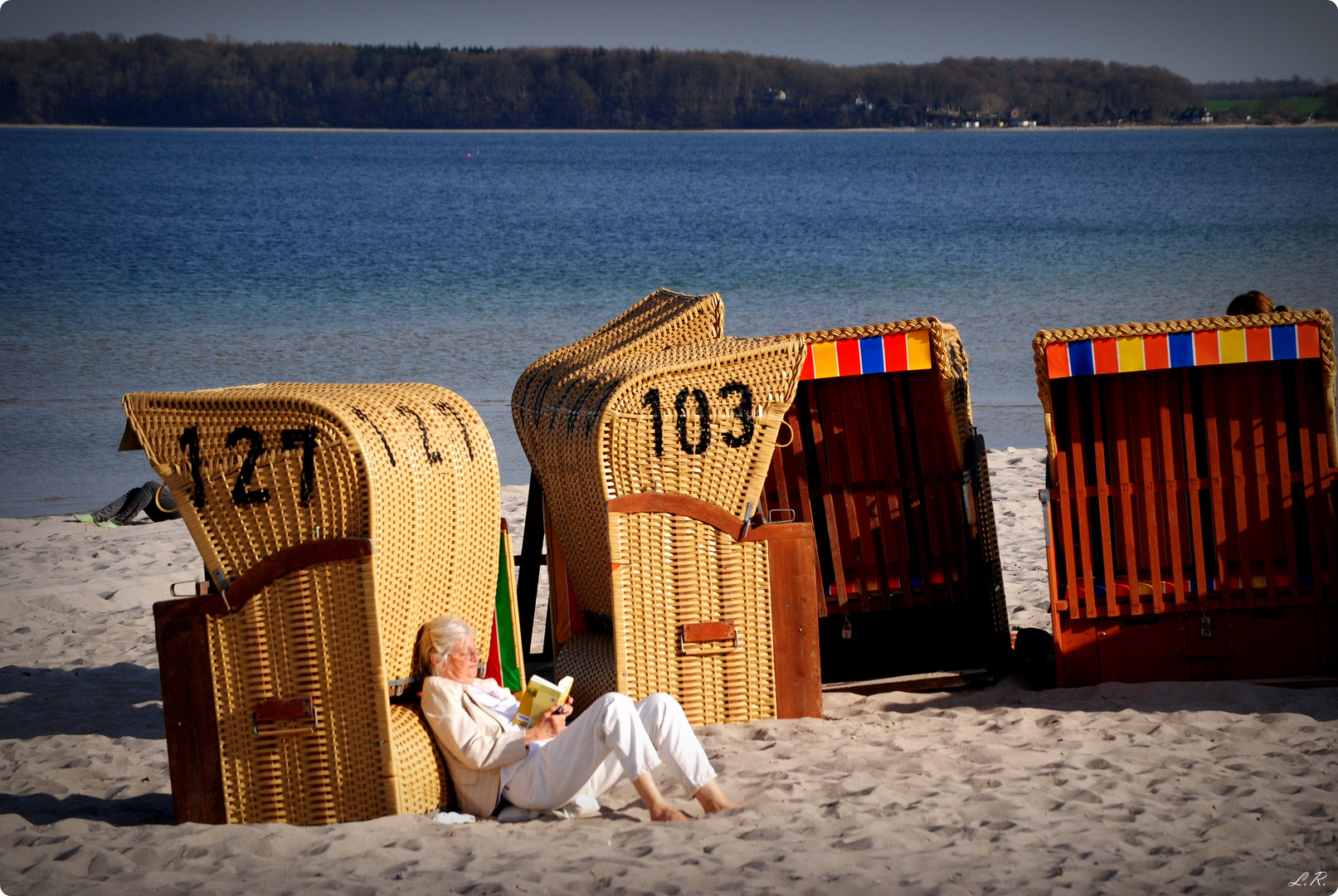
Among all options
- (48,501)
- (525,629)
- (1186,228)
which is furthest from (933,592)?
(1186,228)

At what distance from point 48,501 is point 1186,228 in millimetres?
40417

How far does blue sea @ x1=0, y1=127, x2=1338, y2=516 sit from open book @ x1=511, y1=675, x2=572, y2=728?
7985 mm

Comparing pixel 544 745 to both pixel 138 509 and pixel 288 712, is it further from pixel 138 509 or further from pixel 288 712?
pixel 138 509

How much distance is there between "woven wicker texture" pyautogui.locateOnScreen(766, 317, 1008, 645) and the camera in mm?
6211

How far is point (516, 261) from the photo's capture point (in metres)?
37.8

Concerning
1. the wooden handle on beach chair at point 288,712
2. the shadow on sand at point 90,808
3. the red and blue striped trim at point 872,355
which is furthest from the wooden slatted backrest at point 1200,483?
the shadow on sand at point 90,808

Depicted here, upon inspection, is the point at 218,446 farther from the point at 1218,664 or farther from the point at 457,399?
the point at 1218,664

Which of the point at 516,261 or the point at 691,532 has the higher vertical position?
the point at 516,261

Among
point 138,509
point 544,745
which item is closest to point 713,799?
point 544,745

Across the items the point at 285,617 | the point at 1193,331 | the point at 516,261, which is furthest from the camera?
the point at 516,261

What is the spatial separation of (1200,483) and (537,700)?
3151mm

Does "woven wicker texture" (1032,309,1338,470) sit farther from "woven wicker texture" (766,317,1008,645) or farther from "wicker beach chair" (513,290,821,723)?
"wicker beach chair" (513,290,821,723)

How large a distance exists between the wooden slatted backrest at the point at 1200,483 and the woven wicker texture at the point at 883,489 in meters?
0.59

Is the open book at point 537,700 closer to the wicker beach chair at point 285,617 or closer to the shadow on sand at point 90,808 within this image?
the wicker beach chair at point 285,617
